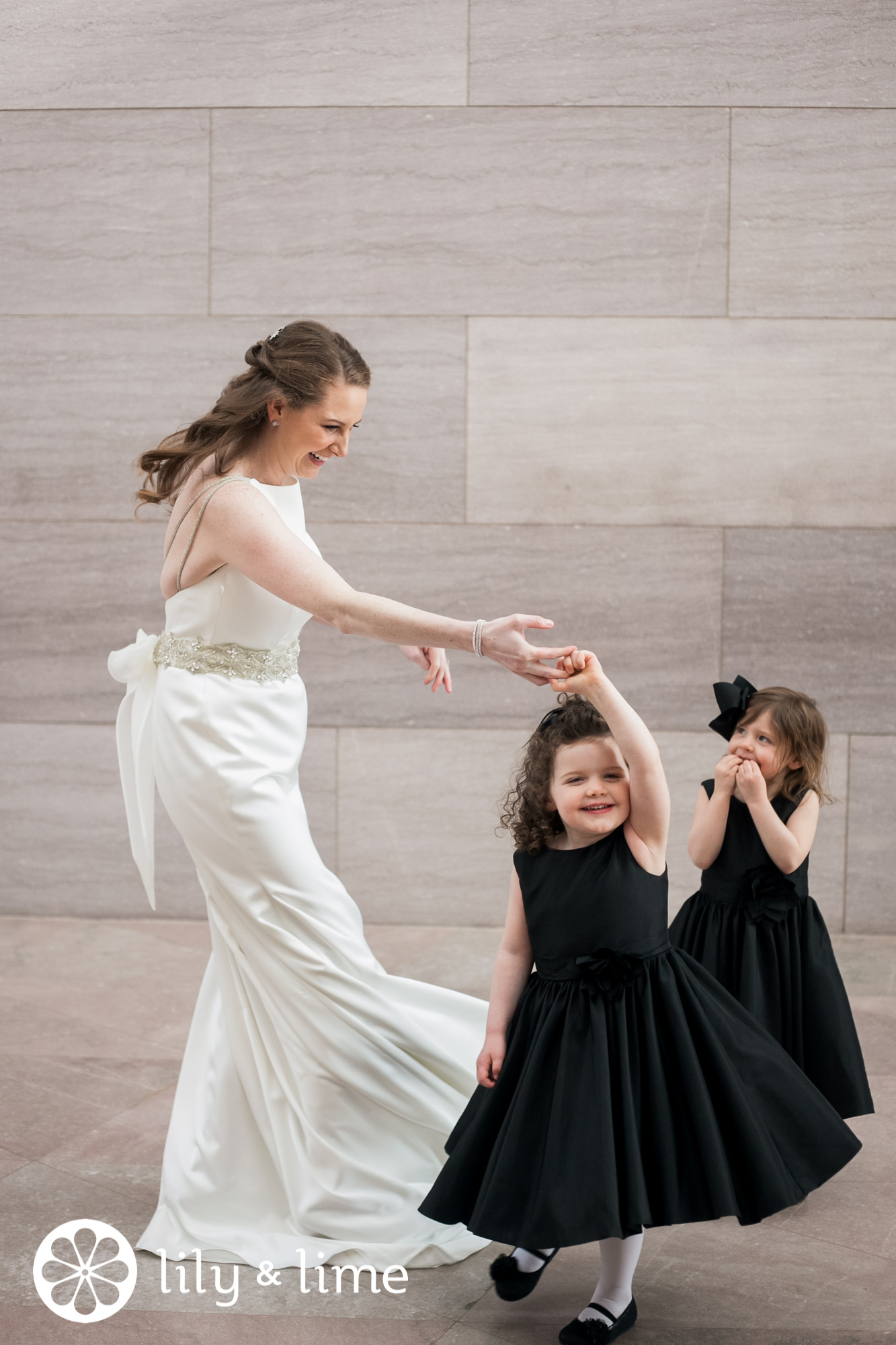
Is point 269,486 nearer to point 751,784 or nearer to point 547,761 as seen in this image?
point 547,761

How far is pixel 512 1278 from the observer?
2393 mm

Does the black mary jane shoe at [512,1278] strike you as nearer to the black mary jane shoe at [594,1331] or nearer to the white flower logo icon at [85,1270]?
the black mary jane shoe at [594,1331]

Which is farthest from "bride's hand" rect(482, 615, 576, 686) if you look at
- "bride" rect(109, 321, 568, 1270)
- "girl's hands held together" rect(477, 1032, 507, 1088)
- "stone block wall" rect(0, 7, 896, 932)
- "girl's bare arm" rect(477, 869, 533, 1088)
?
"stone block wall" rect(0, 7, 896, 932)

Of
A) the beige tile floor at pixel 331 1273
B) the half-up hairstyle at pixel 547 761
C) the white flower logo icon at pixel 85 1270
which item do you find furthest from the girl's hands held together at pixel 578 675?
the white flower logo icon at pixel 85 1270

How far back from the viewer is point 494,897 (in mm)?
4809

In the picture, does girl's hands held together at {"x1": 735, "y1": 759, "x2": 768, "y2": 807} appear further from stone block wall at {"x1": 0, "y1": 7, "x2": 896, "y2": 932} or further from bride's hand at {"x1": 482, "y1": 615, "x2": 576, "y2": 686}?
stone block wall at {"x1": 0, "y1": 7, "x2": 896, "y2": 932}

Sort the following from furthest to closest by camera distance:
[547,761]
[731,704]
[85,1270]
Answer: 1. [731,704]
2. [85,1270]
3. [547,761]

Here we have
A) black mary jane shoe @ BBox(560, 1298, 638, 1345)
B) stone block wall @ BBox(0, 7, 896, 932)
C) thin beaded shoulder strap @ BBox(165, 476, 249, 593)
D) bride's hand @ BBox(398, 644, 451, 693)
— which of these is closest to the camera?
black mary jane shoe @ BBox(560, 1298, 638, 1345)

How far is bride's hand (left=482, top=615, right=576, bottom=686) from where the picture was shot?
2162 millimetres

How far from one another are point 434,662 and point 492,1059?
0.93 meters

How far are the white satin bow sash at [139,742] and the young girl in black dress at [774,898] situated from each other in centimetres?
126

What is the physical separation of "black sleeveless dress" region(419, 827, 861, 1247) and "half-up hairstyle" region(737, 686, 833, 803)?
29.6 inches

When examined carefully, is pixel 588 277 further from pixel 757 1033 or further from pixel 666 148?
pixel 757 1033

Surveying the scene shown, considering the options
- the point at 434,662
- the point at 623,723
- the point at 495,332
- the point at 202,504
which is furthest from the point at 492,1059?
the point at 495,332
